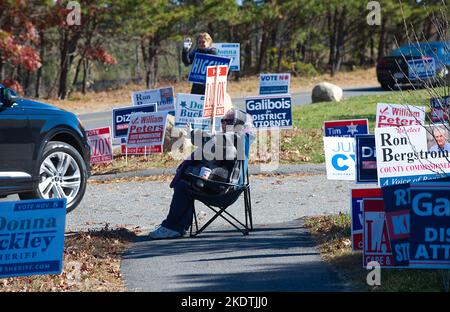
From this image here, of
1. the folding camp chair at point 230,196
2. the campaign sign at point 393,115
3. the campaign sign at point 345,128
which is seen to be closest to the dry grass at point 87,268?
the folding camp chair at point 230,196

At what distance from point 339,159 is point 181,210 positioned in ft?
5.85

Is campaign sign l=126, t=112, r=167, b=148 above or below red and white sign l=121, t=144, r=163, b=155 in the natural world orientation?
above

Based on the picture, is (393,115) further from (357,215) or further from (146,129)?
(146,129)

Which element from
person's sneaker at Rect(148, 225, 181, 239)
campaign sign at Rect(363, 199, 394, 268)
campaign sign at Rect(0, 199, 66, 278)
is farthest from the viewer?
person's sneaker at Rect(148, 225, 181, 239)

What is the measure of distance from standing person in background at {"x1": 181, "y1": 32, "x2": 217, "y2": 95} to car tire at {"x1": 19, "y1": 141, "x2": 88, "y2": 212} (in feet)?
13.9

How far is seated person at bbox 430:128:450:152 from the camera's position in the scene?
30.2 feet

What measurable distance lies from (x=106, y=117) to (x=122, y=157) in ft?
30.3

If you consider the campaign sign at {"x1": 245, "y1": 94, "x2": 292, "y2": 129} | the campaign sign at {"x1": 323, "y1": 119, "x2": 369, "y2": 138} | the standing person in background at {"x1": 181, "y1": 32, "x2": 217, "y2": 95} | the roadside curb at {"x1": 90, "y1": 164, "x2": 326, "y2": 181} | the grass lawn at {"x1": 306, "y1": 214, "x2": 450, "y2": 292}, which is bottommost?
the grass lawn at {"x1": 306, "y1": 214, "x2": 450, "y2": 292}

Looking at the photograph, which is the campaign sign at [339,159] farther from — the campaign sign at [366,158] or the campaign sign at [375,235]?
the campaign sign at [375,235]

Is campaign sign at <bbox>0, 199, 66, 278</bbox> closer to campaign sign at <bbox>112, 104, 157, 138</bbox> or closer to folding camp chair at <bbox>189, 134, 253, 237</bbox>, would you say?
folding camp chair at <bbox>189, 134, 253, 237</bbox>

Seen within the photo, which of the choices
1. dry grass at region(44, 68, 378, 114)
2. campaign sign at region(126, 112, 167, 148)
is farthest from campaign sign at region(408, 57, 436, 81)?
dry grass at region(44, 68, 378, 114)

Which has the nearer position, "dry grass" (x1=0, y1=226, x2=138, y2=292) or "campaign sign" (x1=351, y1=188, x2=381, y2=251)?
"dry grass" (x1=0, y1=226, x2=138, y2=292)

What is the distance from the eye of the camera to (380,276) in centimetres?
732

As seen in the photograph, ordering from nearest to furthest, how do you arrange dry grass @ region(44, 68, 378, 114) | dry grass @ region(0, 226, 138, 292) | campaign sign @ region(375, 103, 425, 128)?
dry grass @ region(0, 226, 138, 292), campaign sign @ region(375, 103, 425, 128), dry grass @ region(44, 68, 378, 114)
